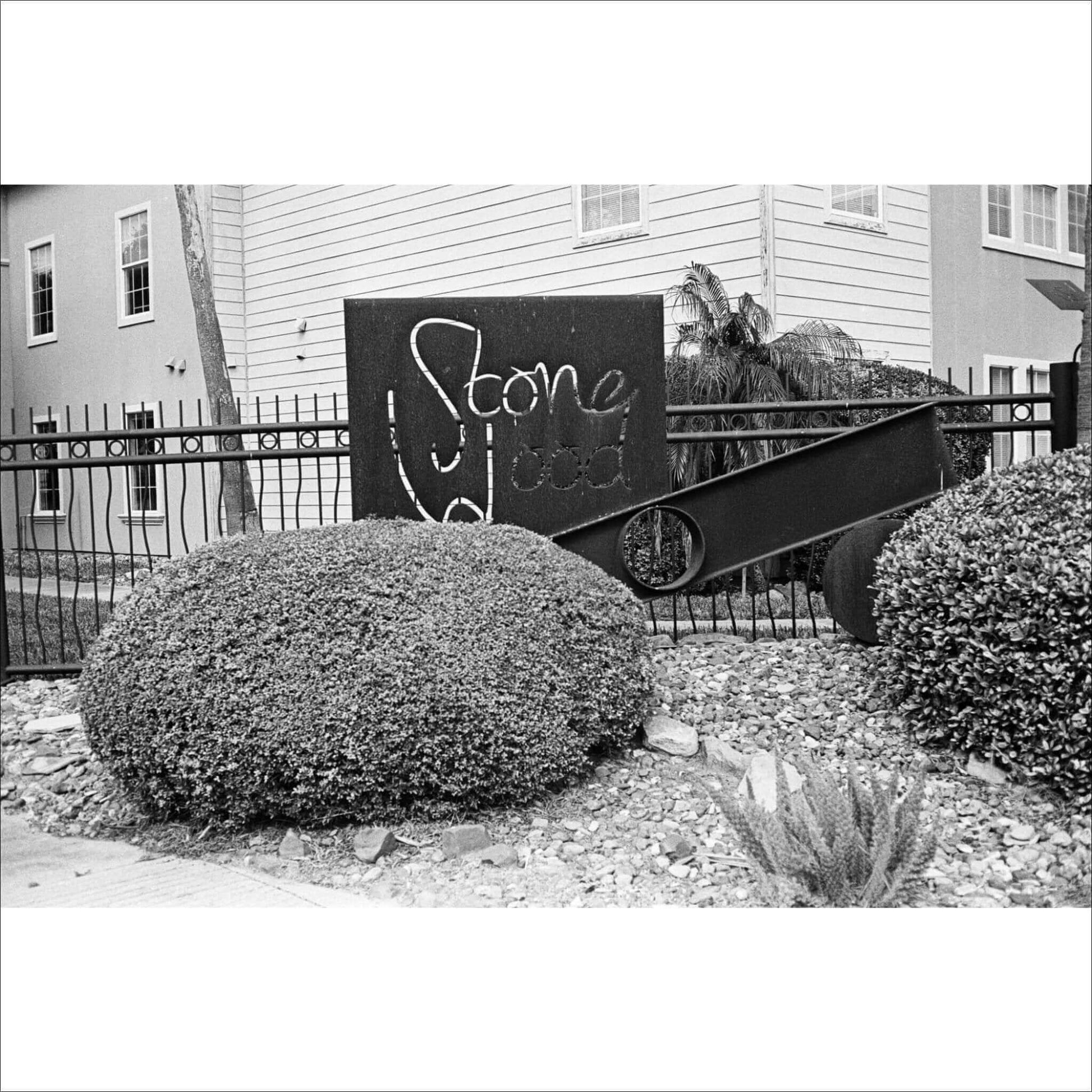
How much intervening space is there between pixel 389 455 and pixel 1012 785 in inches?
124

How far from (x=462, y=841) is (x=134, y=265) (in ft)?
41.6

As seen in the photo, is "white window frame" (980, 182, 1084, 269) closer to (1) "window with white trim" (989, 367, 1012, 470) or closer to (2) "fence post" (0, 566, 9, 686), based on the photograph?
(1) "window with white trim" (989, 367, 1012, 470)

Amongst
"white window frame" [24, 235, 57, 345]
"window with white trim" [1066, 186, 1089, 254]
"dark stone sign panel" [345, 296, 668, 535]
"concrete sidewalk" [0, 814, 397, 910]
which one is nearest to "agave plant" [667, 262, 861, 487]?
"dark stone sign panel" [345, 296, 668, 535]

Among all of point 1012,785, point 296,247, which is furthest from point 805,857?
point 296,247

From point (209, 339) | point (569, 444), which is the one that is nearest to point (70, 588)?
Answer: point (209, 339)

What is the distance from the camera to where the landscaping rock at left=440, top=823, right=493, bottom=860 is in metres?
3.65

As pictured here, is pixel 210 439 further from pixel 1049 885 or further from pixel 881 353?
pixel 1049 885

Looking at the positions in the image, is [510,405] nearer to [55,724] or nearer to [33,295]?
[55,724]

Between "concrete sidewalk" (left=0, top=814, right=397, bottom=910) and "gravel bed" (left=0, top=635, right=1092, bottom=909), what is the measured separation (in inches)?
3.2

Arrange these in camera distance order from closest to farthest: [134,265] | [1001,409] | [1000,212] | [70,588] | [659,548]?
[659,548] → [1001,409] → [1000,212] → [70,588] → [134,265]

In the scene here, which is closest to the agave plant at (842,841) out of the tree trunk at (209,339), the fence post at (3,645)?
the fence post at (3,645)

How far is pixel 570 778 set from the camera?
402 cm

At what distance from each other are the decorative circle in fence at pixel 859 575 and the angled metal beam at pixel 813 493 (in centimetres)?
22

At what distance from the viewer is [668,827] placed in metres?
3.82
